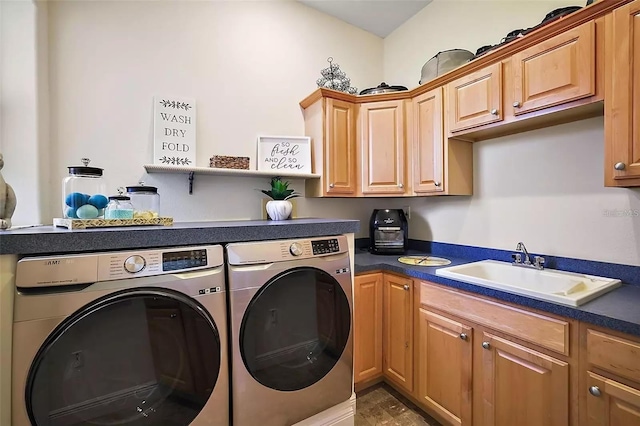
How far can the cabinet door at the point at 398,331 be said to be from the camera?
176cm

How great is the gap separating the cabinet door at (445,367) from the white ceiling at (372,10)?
2.43m

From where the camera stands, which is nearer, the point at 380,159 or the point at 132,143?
the point at 132,143

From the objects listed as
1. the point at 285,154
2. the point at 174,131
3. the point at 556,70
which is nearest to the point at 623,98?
the point at 556,70

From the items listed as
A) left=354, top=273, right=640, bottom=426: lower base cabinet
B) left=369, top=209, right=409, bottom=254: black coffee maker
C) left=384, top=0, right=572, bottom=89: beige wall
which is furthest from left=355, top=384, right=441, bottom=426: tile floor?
left=384, top=0, right=572, bottom=89: beige wall

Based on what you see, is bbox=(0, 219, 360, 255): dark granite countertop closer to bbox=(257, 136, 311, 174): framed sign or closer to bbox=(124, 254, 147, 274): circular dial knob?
bbox=(124, 254, 147, 274): circular dial knob

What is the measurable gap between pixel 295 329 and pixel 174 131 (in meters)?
1.44

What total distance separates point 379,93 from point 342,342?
1.82 m

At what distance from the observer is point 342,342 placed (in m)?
1.49

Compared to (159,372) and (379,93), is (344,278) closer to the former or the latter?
(159,372)

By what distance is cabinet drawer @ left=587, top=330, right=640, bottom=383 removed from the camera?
0.93 metres

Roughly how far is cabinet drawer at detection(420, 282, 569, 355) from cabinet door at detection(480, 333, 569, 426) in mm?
63

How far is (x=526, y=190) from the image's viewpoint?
1728 millimetres

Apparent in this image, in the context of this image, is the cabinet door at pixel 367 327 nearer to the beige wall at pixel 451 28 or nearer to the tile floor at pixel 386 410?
the tile floor at pixel 386 410

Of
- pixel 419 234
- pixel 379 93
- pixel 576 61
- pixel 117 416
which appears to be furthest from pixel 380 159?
pixel 117 416
